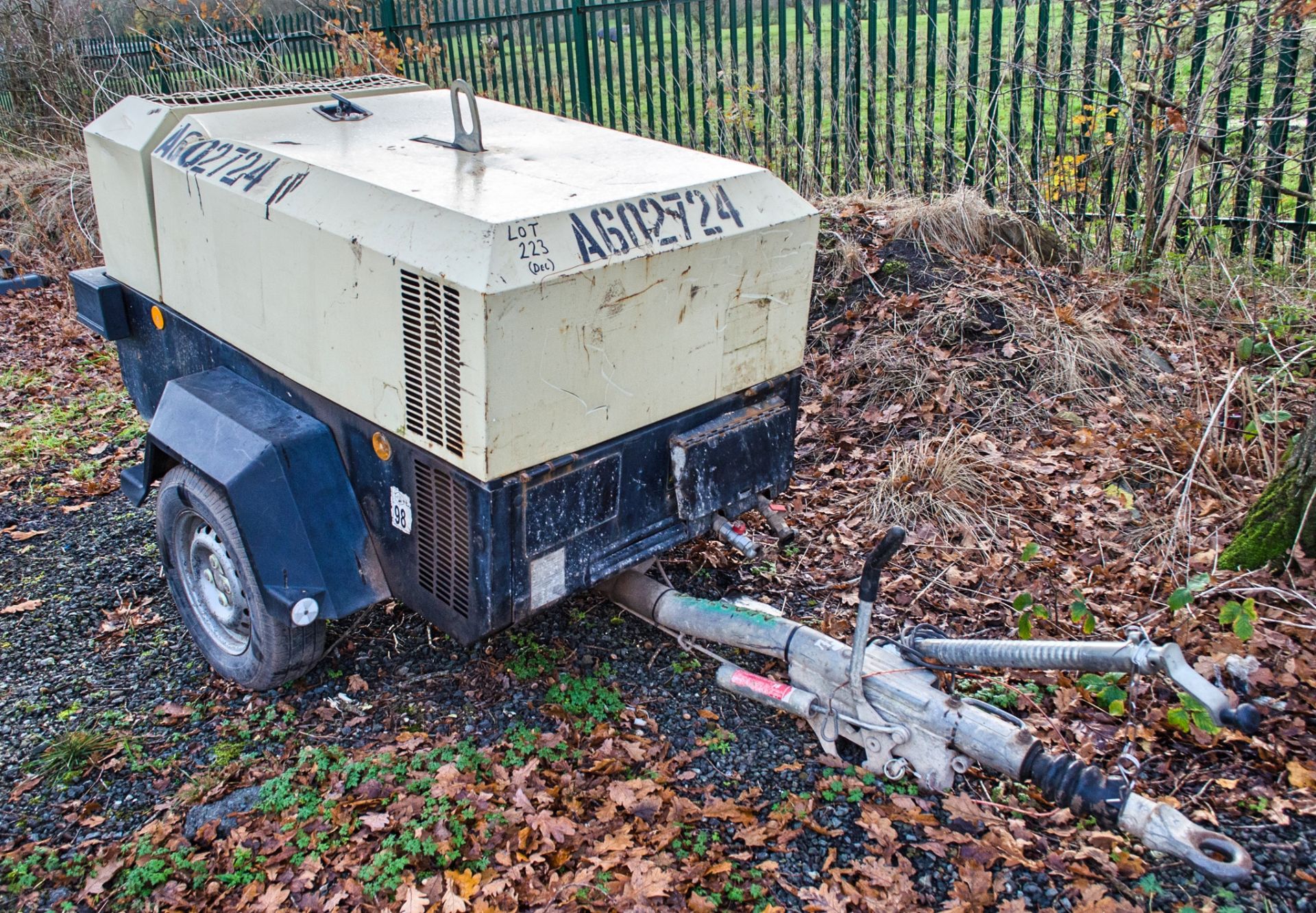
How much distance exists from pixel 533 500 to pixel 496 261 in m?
0.69

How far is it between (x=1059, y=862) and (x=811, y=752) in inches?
29.8

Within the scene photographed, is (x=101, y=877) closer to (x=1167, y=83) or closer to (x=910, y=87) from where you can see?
(x=910, y=87)

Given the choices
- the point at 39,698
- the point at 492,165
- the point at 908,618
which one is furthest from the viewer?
the point at 908,618

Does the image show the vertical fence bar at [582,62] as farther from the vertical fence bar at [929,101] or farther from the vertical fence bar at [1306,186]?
the vertical fence bar at [1306,186]

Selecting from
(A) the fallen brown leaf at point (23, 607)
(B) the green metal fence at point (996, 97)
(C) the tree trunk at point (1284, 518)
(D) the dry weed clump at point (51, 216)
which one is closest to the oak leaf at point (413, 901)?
(A) the fallen brown leaf at point (23, 607)

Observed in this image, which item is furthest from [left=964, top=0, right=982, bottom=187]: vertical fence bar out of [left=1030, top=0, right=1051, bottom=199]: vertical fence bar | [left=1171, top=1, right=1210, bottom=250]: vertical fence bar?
[left=1171, top=1, right=1210, bottom=250]: vertical fence bar

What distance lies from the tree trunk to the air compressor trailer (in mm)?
1516

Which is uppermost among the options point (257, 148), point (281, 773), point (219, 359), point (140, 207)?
point (257, 148)

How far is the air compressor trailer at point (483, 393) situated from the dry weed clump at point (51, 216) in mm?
5575

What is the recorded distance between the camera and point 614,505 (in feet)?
10.4

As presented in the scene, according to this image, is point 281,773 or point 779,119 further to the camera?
point 779,119

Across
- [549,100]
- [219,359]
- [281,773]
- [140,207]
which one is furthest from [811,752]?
[549,100]

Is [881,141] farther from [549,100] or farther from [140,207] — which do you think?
[140,207]

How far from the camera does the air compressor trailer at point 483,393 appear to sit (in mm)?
2705
